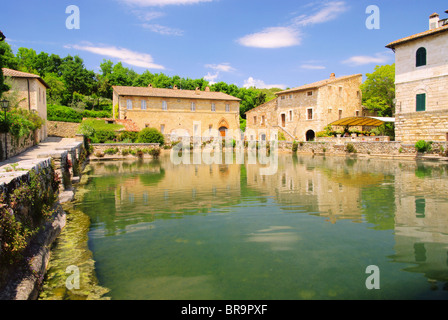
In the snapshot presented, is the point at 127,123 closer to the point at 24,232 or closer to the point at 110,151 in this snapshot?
the point at 110,151

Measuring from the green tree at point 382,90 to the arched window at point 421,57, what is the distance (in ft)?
47.1

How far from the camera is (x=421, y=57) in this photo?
23859 mm

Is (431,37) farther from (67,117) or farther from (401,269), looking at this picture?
(67,117)

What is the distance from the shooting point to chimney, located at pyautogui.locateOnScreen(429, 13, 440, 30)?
23844 millimetres

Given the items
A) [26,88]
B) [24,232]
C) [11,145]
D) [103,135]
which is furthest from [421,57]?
[26,88]

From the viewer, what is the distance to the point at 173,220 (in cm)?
778

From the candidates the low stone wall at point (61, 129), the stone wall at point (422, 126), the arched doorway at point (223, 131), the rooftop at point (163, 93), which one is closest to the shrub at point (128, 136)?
the low stone wall at point (61, 129)

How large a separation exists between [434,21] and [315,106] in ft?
45.0

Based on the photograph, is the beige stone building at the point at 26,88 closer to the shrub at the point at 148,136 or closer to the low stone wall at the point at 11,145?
the low stone wall at the point at 11,145

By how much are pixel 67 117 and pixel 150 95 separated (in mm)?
9781

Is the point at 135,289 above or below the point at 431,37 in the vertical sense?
below

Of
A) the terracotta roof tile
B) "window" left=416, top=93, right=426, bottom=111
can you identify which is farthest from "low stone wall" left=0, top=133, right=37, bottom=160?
"window" left=416, top=93, right=426, bottom=111

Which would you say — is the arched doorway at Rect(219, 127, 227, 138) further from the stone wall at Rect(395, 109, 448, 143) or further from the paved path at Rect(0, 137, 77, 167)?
the paved path at Rect(0, 137, 77, 167)

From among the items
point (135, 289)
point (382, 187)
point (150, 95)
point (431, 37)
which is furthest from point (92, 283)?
point (150, 95)
